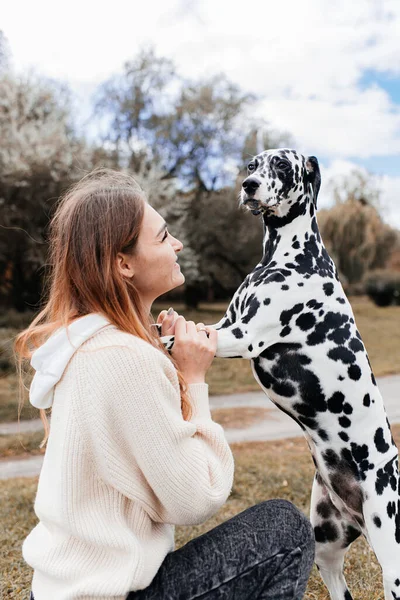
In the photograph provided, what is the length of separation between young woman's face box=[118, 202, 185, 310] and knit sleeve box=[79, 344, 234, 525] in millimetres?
362

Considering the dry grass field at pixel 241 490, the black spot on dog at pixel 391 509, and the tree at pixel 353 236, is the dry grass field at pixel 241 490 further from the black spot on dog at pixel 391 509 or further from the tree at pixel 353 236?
the tree at pixel 353 236

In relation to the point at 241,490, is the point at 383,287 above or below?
below

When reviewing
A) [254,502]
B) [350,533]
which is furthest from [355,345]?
[254,502]

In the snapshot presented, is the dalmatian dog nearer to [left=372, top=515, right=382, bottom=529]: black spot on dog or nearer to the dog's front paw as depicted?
[left=372, top=515, right=382, bottom=529]: black spot on dog

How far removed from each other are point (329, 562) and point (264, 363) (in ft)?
3.54

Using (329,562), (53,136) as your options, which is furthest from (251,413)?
(53,136)

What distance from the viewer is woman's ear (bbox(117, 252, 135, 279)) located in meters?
2.09

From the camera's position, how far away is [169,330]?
2.48 meters

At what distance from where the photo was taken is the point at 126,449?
1.90 metres

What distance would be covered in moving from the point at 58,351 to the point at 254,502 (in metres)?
3.82

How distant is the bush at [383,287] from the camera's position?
28.2 m

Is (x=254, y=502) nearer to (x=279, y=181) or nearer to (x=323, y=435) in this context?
(x=323, y=435)

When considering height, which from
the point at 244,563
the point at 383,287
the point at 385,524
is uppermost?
the point at 244,563

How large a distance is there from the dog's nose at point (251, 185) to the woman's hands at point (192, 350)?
64 cm
